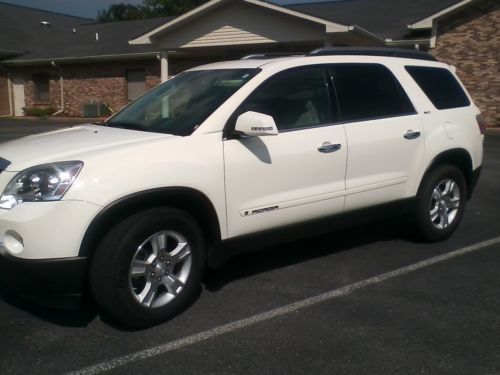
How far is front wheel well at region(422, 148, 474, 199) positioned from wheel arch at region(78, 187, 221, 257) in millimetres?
2480

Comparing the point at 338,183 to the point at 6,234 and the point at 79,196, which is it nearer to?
the point at 79,196

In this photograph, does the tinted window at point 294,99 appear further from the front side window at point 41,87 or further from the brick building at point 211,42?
the front side window at point 41,87

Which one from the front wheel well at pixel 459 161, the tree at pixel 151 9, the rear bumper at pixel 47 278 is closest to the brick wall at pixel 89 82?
the front wheel well at pixel 459 161

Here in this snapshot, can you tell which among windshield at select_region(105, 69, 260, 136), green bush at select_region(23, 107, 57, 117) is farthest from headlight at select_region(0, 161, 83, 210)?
green bush at select_region(23, 107, 57, 117)

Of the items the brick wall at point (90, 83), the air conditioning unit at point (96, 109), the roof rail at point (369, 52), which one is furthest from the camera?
the air conditioning unit at point (96, 109)

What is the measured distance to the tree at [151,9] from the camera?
186 feet

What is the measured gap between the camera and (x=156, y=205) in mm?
3742

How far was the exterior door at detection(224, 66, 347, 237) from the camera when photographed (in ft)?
13.4

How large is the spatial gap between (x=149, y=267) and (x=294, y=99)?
Result: 5.97ft

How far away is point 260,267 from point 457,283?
5.57 feet

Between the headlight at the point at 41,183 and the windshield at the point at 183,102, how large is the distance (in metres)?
0.88

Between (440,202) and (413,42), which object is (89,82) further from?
(440,202)

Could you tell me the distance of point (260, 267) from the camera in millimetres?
5094

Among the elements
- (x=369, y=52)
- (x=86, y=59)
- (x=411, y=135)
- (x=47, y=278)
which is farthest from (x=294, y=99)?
(x=86, y=59)
